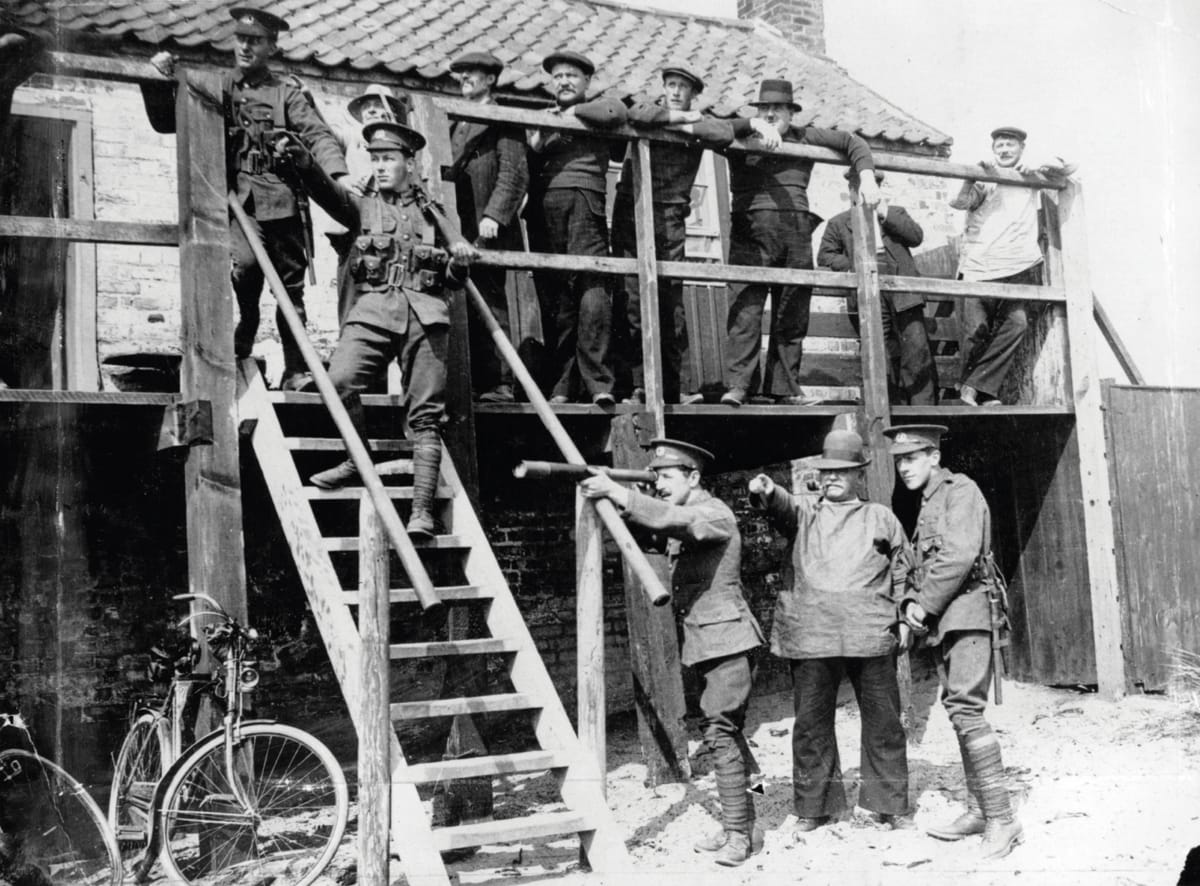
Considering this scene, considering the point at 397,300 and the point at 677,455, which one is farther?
the point at 677,455

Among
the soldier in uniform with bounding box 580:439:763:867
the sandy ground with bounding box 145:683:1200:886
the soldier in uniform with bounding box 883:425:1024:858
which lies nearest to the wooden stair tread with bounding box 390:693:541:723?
the sandy ground with bounding box 145:683:1200:886

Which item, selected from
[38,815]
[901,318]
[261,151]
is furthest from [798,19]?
[38,815]

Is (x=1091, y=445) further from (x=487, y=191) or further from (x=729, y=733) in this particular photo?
(x=487, y=191)

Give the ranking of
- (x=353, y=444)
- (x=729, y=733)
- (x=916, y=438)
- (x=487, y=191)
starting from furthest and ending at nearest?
(x=487, y=191) → (x=916, y=438) → (x=729, y=733) → (x=353, y=444)

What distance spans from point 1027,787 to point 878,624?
1586mm

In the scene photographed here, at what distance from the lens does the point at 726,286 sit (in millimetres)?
10008

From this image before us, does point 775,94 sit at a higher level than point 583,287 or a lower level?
higher

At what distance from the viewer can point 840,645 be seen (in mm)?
5809

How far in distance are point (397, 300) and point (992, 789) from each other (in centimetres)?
365

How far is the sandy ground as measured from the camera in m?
5.32

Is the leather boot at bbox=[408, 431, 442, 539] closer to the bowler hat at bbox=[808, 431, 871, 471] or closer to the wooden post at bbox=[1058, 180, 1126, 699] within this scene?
the bowler hat at bbox=[808, 431, 871, 471]

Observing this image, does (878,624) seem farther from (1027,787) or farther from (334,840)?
(334,840)

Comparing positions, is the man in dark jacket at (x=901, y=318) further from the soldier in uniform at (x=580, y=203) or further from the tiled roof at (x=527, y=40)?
the soldier in uniform at (x=580, y=203)

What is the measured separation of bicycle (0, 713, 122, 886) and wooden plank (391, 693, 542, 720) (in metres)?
1.40
